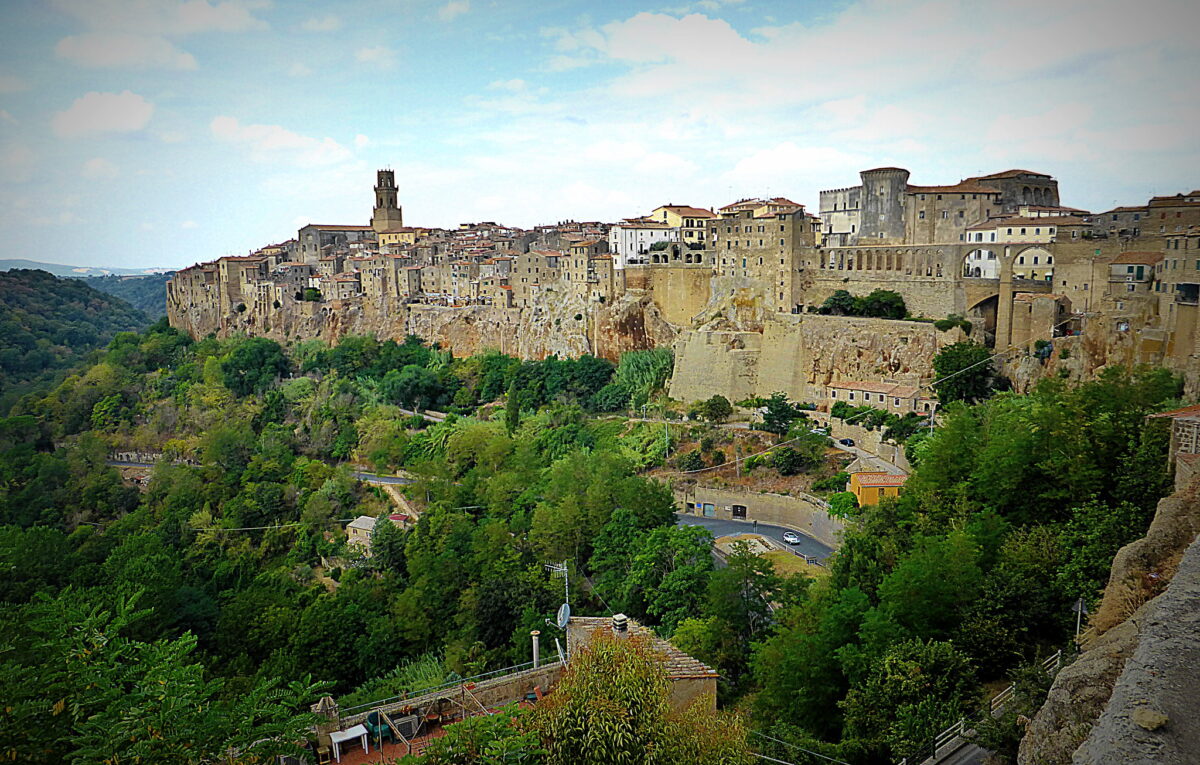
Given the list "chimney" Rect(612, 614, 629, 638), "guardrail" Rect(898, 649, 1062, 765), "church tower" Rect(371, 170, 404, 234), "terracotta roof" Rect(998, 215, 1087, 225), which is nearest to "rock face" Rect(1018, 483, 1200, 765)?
"guardrail" Rect(898, 649, 1062, 765)

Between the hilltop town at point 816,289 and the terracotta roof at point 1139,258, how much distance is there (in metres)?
0.06

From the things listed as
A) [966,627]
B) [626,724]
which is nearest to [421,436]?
[966,627]

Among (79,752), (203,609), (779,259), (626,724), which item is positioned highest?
(779,259)

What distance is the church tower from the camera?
171ft

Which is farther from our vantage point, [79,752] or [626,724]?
[79,752]

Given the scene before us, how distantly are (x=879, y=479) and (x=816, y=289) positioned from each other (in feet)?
33.9

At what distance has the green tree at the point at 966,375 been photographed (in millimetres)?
21016

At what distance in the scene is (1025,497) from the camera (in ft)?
40.6

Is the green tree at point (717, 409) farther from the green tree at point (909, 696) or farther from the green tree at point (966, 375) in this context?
the green tree at point (909, 696)

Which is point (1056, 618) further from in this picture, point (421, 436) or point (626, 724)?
point (421, 436)

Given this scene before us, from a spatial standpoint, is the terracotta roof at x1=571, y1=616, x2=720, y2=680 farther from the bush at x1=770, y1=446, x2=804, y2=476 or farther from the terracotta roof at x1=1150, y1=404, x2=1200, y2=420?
the bush at x1=770, y1=446, x2=804, y2=476

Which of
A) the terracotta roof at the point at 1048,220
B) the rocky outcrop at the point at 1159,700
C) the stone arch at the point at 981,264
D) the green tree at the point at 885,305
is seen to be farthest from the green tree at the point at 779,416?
the rocky outcrop at the point at 1159,700

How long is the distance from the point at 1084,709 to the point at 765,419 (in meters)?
19.2

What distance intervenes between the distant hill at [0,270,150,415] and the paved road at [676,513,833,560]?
32.2 metres
